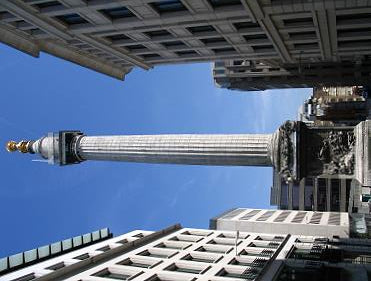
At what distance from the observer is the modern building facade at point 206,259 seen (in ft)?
153

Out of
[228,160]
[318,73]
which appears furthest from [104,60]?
[318,73]

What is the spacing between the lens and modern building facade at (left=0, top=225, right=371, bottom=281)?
4678 centimetres

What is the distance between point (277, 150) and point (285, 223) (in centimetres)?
4794

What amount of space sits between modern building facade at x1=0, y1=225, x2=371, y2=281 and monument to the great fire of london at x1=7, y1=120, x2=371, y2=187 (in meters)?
12.0

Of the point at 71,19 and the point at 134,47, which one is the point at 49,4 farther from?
the point at 134,47

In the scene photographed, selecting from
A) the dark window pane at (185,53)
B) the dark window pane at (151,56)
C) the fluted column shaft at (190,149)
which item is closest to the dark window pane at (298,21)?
the fluted column shaft at (190,149)

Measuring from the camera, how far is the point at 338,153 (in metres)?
33.0

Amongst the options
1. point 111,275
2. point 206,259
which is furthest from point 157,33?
point 206,259

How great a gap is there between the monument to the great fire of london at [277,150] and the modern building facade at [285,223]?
42246 mm

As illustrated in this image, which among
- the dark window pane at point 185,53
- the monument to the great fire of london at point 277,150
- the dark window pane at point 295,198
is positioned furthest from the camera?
the dark window pane at point 295,198

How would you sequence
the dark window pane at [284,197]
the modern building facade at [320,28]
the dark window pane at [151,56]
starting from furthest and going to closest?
the dark window pane at [284,197] → the dark window pane at [151,56] → the modern building facade at [320,28]

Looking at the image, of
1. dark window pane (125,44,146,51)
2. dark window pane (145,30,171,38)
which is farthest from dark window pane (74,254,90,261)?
dark window pane (145,30,171,38)

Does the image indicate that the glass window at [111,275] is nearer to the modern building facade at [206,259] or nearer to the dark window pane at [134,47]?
the modern building facade at [206,259]

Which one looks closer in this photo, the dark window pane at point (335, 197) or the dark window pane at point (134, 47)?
the dark window pane at point (134, 47)
